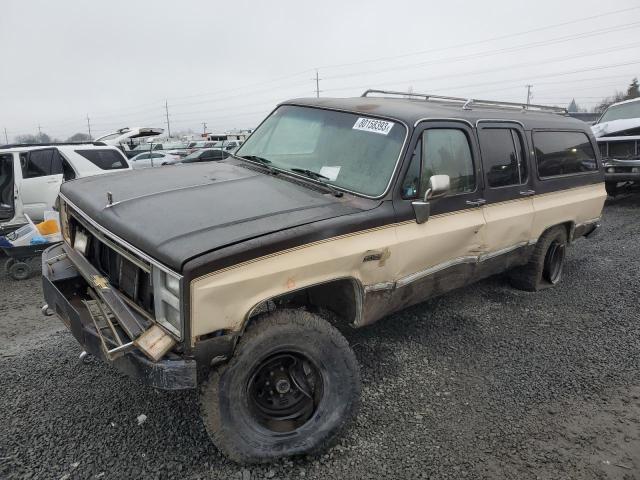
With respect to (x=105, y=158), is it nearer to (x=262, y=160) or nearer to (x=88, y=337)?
(x=262, y=160)

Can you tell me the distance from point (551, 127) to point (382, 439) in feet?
12.6

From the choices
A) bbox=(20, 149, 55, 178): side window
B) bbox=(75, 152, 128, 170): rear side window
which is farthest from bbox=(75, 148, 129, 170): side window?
bbox=(20, 149, 55, 178): side window

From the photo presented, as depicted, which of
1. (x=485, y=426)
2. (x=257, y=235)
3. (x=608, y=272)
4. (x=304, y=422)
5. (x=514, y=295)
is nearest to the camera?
(x=257, y=235)

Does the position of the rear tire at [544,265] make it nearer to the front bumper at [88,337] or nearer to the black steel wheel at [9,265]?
the front bumper at [88,337]

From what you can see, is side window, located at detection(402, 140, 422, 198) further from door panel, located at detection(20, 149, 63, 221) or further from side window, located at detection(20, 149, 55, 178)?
side window, located at detection(20, 149, 55, 178)

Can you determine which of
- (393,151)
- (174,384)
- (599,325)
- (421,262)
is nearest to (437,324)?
(421,262)

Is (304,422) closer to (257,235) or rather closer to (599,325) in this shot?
(257,235)

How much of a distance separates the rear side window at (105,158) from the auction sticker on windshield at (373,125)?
6554 millimetres

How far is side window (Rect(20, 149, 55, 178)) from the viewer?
24.8 ft

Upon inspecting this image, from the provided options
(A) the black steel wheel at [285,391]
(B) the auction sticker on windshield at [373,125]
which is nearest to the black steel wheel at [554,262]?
(B) the auction sticker on windshield at [373,125]

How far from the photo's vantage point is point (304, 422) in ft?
9.00

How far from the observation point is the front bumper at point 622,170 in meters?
9.70

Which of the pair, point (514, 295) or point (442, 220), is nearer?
point (442, 220)

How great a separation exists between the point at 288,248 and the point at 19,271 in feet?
16.7
